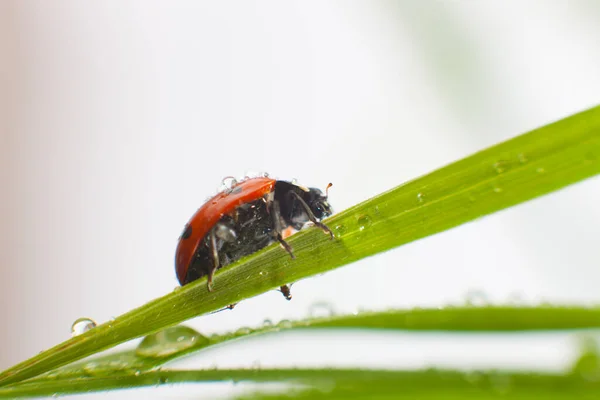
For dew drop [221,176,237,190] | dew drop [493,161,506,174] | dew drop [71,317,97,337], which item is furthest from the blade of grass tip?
dew drop [221,176,237,190]

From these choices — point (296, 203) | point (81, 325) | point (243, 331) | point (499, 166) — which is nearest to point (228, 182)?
point (296, 203)

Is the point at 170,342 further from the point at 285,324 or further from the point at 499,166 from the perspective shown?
the point at 499,166

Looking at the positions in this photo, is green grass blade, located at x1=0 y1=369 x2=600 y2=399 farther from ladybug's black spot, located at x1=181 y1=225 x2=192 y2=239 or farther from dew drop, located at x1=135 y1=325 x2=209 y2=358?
ladybug's black spot, located at x1=181 y1=225 x2=192 y2=239

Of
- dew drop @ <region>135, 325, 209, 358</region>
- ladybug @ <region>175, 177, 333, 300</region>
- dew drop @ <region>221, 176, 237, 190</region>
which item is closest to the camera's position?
dew drop @ <region>135, 325, 209, 358</region>

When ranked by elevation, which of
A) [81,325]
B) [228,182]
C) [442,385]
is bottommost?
[442,385]

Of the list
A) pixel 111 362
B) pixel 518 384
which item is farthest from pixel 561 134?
pixel 111 362

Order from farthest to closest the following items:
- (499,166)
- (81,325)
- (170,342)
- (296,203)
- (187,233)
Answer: (296,203), (187,233), (81,325), (170,342), (499,166)

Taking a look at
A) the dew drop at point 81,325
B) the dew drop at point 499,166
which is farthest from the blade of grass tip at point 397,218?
the dew drop at point 81,325

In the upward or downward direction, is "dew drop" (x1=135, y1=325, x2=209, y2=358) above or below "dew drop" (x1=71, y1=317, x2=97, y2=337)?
below
